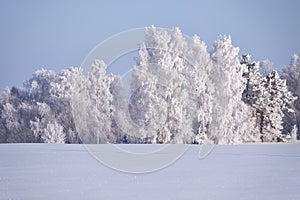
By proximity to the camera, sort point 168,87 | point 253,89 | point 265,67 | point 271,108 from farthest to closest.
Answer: point 265,67, point 271,108, point 253,89, point 168,87

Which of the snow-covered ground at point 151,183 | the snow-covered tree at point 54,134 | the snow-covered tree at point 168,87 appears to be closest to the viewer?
the snow-covered ground at point 151,183

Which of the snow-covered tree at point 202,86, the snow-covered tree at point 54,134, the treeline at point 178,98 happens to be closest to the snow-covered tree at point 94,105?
the treeline at point 178,98

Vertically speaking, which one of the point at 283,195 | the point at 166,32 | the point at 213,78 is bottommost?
the point at 283,195

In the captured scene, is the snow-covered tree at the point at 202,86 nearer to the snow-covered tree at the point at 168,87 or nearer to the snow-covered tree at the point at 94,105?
the snow-covered tree at the point at 168,87

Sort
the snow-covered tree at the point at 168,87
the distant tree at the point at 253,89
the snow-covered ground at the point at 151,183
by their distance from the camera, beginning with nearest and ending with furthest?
the snow-covered ground at the point at 151,183 → the snow-covered tree at the point at 168,87 → the distant tree at the point at 253,89

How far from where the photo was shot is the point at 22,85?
45.6 meters

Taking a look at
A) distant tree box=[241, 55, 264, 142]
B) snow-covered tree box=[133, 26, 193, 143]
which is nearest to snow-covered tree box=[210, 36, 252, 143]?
snow-covered tree box=[133, 26, 193, 143]

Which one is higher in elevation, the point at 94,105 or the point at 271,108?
the point at 94,105

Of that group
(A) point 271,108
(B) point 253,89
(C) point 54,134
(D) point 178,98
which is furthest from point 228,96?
(C) point 54,134

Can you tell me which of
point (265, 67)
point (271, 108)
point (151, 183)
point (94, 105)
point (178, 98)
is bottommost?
point (151, 183)

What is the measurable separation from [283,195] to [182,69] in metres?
22.8

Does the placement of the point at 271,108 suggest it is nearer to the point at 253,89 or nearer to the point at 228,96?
the point at 253,89

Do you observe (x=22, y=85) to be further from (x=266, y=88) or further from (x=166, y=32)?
(x=266, y=88)

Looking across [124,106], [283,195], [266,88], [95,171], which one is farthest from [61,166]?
[266,88]
